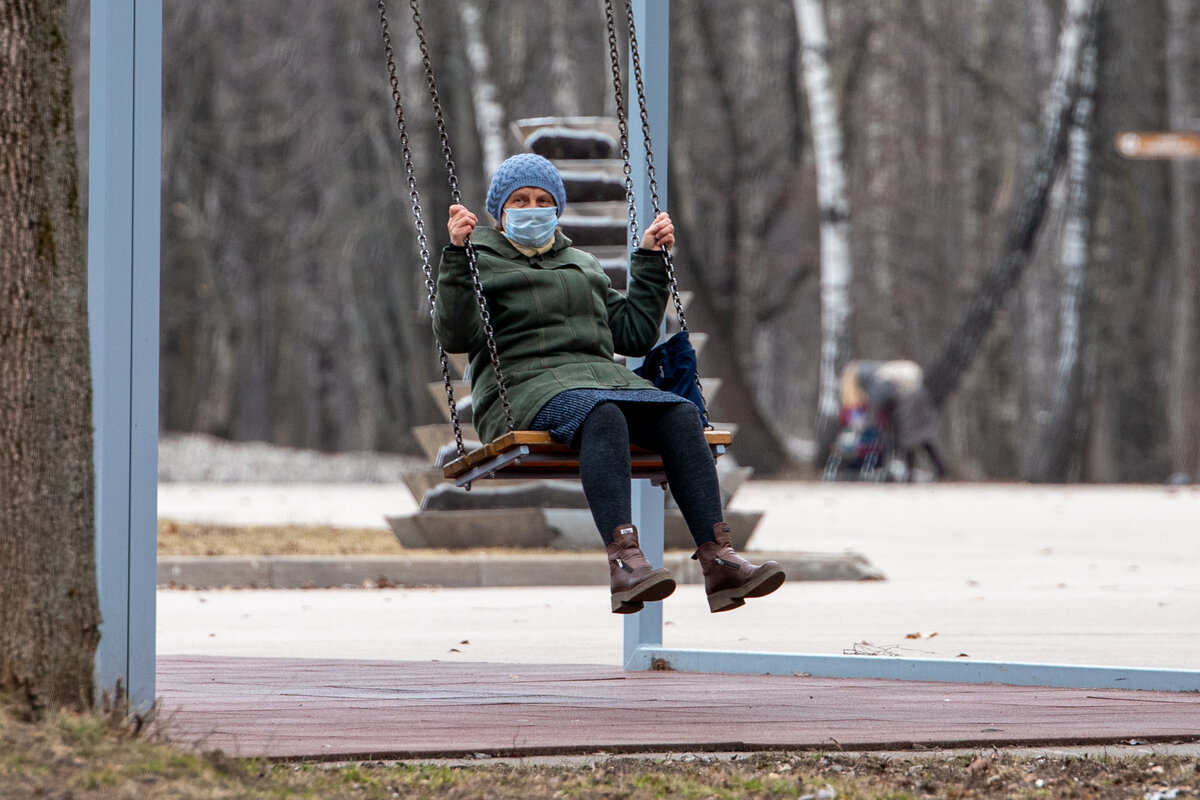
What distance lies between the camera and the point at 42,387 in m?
3.88

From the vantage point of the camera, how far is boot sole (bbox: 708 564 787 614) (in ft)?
16.9

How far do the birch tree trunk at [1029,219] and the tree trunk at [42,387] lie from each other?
66.5 feet

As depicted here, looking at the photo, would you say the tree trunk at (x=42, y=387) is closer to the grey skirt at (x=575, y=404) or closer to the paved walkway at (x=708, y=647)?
the paved walkway at (x=708, y=647)

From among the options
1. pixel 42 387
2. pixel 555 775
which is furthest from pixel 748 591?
pixel 42 387

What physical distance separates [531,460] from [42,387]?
1.83 metres

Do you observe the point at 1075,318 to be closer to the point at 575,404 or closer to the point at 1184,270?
the point at 1184,270

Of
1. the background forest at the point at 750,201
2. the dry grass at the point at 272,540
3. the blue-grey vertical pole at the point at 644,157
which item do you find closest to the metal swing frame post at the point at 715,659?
the blue-grey vertical pole at the point at 644,157

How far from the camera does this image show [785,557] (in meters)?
10.9

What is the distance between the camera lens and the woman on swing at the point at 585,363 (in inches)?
208

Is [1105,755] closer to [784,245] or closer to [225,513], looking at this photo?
[225,513]

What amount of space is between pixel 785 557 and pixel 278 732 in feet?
21.6

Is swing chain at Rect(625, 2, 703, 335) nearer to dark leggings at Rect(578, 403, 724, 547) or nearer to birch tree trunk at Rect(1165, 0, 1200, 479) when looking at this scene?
dark leggings at Rect(578, 403, 724, 547)

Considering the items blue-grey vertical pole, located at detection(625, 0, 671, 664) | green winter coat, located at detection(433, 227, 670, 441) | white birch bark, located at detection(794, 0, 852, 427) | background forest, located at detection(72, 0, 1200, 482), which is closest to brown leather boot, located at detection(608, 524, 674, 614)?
green winter coat, located at detection(433, 227, 670, 441)

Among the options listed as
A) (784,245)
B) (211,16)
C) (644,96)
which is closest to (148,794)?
(644,96)
